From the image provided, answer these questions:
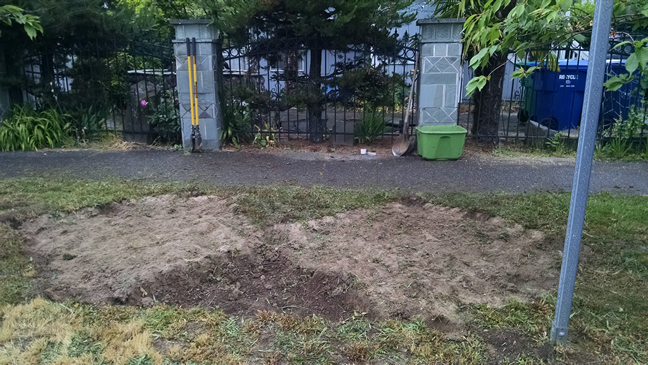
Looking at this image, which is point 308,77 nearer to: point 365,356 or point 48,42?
point 48,42

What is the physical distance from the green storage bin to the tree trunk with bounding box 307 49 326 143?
186cm

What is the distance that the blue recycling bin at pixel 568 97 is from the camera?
27.3 ft

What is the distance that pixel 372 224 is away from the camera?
4676 millimetres

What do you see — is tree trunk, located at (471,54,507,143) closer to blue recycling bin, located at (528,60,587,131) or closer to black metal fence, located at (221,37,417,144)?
blue recycling bin, located at (528,60,587,131)

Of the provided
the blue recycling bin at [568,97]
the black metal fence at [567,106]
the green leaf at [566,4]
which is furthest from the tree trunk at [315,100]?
the green leaf at [566,4]

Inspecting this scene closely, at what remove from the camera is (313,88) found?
8320 millimetres

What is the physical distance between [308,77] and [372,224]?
446 cm

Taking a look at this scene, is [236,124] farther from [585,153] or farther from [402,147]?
[585,153]

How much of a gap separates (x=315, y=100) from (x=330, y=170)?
1.75 meters

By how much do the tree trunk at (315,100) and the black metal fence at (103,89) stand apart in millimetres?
2295

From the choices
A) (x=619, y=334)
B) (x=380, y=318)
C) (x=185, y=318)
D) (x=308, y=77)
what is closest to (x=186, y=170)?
(x=308, y=77)

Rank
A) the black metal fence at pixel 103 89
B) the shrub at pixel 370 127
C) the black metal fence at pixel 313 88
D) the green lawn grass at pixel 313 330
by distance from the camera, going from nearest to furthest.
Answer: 1. the green lawn grass at pixel 313 330
2. the black metal fence at pixel 313 88
3. the black metal fence at pixel 103 89
4. the shrub at pixel 370 127

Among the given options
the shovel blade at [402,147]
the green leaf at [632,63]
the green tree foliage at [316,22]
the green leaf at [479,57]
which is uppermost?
the green tree foliage at [316,22]

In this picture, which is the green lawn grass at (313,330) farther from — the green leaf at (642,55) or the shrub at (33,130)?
the shrub at (33,130)
